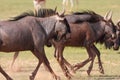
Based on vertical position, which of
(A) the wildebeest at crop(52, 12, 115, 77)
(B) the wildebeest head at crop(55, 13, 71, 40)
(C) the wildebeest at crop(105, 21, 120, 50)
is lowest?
(C) the wildebeest at crop(105, 21, 120, 50)

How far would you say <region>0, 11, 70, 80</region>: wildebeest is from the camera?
515 inches

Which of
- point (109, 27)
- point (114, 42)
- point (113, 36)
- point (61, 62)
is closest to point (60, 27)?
point (61, 62)

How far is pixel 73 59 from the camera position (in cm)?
1797

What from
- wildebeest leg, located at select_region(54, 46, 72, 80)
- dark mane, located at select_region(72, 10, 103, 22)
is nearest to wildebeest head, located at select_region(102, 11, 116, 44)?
dark mane, located at select_region(72, 10, 103, 22)

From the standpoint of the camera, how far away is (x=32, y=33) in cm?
1335

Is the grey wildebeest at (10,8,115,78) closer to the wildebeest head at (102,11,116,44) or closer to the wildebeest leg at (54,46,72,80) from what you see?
the wildebeest head at (102,11,116,44)

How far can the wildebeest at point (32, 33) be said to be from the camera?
13.1 m

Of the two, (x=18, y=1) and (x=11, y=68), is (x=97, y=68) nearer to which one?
(x=11, y=68)

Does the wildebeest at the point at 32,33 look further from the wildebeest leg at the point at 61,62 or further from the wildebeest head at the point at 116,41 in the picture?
the wildebeest head at the point at 116,41

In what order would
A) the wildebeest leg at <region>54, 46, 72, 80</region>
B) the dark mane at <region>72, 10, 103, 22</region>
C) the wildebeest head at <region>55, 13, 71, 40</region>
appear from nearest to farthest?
the wildebeest head at <region>55, 13, 71, 40</region> → the wildebeest leg at <region>54, 46, 72, 80</region> → the dark mane at <region>72, 10, 103, 22</region>

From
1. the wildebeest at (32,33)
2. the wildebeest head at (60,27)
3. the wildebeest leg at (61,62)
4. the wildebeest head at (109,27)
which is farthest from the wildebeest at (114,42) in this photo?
the wildebeest at (32,33)

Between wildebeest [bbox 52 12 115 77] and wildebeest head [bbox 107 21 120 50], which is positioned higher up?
wildebeest [bbox 52 12 115 77]

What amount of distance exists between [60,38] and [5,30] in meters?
1.57

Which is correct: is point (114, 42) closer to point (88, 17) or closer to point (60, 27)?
point (88, 17)
